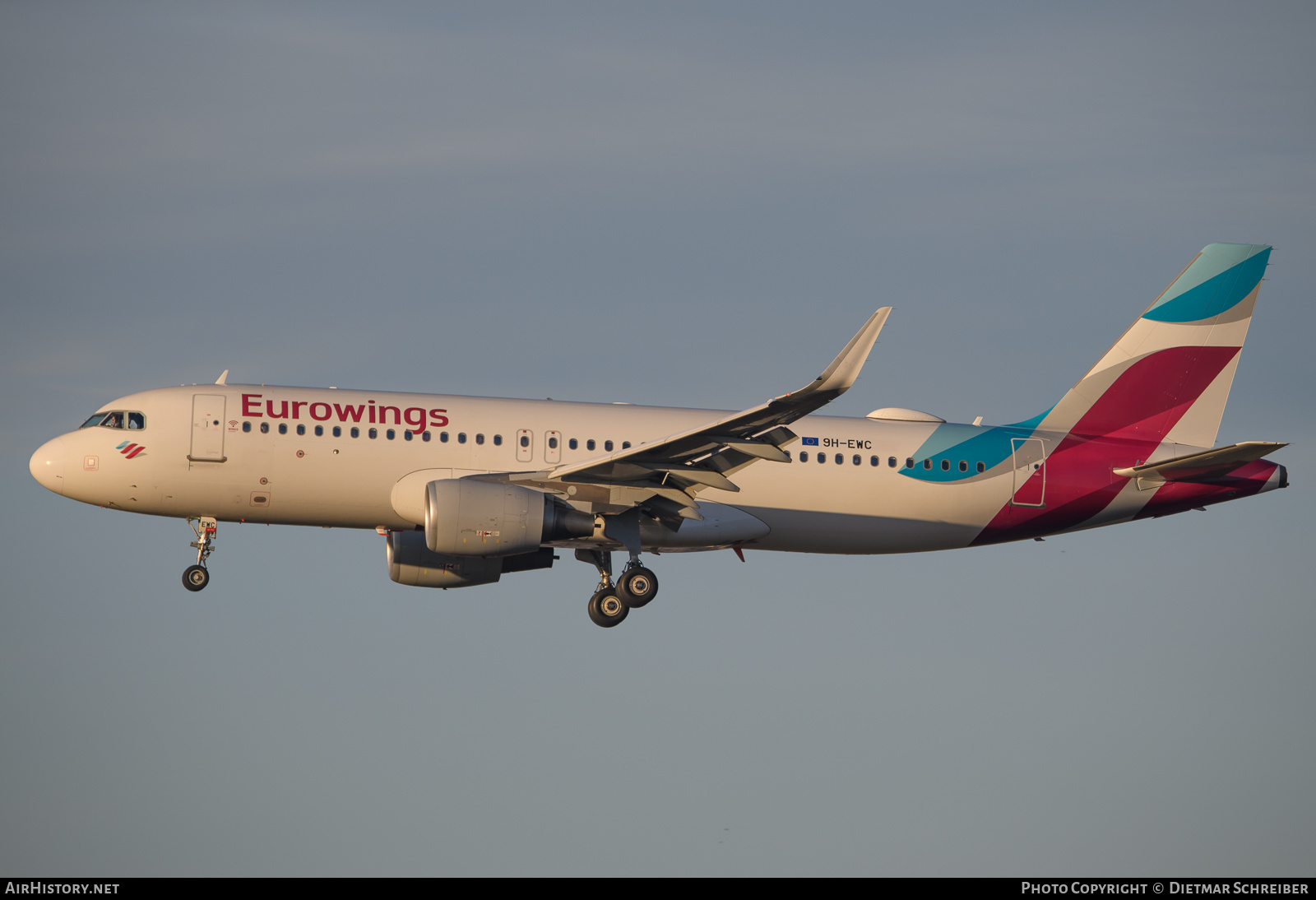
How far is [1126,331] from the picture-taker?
37719 mm

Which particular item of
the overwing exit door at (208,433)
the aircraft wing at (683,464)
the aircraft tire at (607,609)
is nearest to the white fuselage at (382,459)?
the overwing exit door at (208,433)

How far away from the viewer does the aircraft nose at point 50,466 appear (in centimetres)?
3244

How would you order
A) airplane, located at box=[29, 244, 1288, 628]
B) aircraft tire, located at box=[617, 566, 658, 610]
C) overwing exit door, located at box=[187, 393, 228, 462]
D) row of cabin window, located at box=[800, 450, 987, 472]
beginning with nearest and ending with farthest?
airplane, located at box=[29, 244, 1288, 628]
overwing exit door, located at box=[187, 393, 228, 462]
aircraft tire, located at box=[617, 566, 658, 610]
row of cabin window, located at box=[800, 450, 987, 472]

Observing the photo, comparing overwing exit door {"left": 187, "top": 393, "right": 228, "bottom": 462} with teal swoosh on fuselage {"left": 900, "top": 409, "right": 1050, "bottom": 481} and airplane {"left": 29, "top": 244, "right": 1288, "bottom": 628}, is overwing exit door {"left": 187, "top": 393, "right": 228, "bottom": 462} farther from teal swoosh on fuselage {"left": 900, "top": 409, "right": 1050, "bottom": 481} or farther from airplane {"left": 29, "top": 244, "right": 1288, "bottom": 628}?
teal swoosh on fuselage {"left": 900, "top": 409, "right": 1050, "bottom": 481}

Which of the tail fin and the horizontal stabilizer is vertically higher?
the tail fin

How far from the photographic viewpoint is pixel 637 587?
33344mm

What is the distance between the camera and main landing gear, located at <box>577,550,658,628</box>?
3338 centimetres

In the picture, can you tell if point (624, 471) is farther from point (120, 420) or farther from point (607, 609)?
point (120, 420)

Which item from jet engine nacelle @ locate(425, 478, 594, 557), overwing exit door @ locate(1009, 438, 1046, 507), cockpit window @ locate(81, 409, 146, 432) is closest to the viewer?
jet engine nacelle @ locate(425, 478, 594, 557)

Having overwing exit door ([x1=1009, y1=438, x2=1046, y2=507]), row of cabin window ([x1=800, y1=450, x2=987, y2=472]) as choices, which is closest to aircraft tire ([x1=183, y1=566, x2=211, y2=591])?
row of cabin window ([x1=800, y1=450, x2=987, y2=472])

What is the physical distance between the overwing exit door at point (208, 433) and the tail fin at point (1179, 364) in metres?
20.5

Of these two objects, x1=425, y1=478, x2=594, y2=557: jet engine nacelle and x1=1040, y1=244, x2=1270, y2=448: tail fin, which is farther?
x1=1040, y1=244, x2=1270, y2=448: tail fin

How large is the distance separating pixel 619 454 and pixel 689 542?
13.4ft

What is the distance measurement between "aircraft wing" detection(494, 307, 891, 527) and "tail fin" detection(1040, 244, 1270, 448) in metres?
10.4
